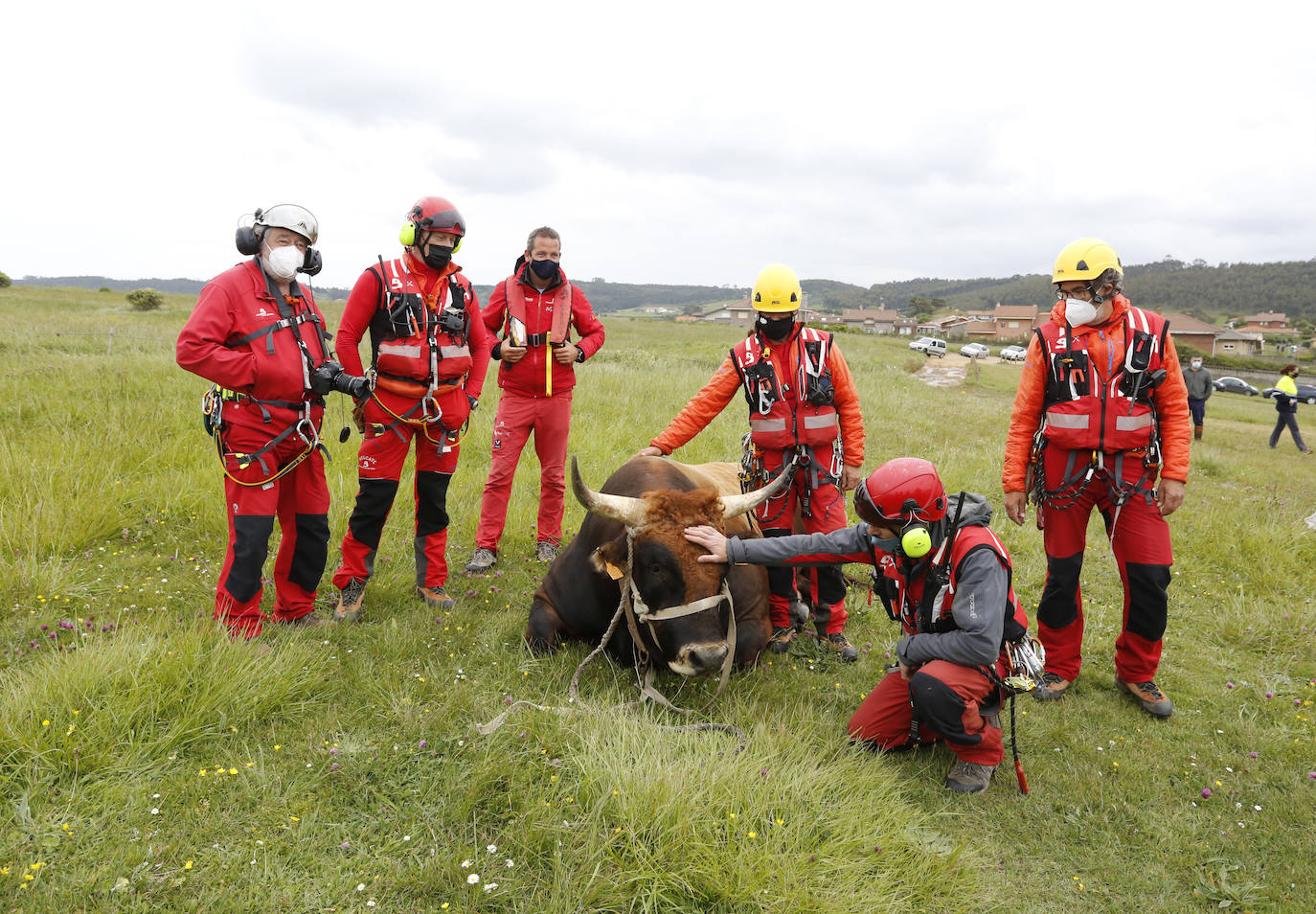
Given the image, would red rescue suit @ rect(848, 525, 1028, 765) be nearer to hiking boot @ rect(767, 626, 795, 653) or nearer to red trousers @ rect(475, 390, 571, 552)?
hiking boot @ rect(767, 626, 795, 653)

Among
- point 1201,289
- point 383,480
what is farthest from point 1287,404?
point 1201,289

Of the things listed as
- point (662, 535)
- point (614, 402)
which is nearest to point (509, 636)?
point (662, 535)

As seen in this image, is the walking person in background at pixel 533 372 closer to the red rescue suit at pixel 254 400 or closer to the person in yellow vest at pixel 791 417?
the person in yellow vest at pixel 791 417

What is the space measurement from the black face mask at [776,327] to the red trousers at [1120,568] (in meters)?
1.93

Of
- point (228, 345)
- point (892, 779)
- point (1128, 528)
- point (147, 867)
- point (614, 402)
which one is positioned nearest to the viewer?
point (147, 867)

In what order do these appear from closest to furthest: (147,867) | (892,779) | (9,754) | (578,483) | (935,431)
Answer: (147,867)
(9,754)
(892,779)
(578,483)
(935,431)

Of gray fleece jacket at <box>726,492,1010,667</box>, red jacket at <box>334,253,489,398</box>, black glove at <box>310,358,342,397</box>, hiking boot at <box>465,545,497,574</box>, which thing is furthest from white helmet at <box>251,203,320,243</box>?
gray fleece jacket at <box>726,492,1010,667</box>

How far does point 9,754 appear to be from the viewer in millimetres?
2965

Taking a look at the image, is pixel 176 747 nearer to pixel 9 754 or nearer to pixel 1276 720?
pixel 9 754

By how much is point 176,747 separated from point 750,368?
3970 mm

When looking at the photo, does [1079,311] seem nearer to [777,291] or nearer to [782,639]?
[777,291]

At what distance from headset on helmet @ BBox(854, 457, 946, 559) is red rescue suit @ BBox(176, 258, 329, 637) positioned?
3376 mm

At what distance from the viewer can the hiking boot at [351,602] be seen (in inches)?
197

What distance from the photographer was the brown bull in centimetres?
399
